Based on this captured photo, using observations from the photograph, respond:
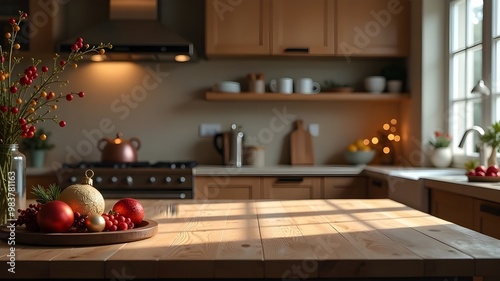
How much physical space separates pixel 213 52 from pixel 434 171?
1.77 metres

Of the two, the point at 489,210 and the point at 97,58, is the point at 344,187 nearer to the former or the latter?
the point at 489,210

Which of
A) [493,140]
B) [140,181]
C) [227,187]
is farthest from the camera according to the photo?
[227,187]

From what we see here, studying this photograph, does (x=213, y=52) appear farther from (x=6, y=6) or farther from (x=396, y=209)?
(x=396, y=209)

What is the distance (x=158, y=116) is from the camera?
496cm

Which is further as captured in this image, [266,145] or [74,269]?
[266,145]

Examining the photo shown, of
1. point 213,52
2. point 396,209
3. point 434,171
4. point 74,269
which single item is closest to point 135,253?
point 74,269

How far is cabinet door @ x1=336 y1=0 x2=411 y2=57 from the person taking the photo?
464 cm

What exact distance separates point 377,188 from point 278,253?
2789 millimetres

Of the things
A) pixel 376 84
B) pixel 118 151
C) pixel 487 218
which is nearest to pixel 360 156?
pixel 376 84

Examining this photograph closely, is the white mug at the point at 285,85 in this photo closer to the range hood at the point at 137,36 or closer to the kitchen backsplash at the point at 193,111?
the kitchen backsplash at the point at 193,111

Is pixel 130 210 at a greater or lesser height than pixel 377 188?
greater

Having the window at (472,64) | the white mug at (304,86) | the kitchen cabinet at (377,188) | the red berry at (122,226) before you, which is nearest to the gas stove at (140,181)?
the white mug at (304,86)

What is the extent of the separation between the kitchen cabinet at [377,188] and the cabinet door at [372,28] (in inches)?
39.4

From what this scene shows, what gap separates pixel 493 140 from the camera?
334 cm
